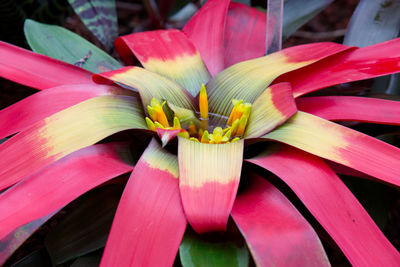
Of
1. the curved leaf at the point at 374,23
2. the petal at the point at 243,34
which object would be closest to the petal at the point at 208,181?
the petal at the point at 243,34

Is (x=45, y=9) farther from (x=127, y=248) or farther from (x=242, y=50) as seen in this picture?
(x=127, y=248)

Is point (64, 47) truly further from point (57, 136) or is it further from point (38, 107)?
point (57, 136)

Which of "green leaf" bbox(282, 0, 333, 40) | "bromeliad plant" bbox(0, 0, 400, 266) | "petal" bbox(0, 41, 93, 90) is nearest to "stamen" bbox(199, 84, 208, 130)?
"bromeliad plant" bbox(0, 0, 400, 266)

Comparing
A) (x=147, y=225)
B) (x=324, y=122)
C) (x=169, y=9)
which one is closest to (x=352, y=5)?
(x=169, y=9)

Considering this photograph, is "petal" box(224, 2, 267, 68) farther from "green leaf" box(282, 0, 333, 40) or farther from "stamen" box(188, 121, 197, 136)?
"stamen" box(188, 121, 197, 136)

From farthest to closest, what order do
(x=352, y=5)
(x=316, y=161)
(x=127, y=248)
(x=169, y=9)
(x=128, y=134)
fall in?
(x=352, y=5), (x=169, y=9), (x=128, y=134), (x=316, y=161), (x=127, y=248)

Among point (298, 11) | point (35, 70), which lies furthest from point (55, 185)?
point (298, 11)

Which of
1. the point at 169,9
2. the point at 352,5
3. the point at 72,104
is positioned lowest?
the point at 352,5
